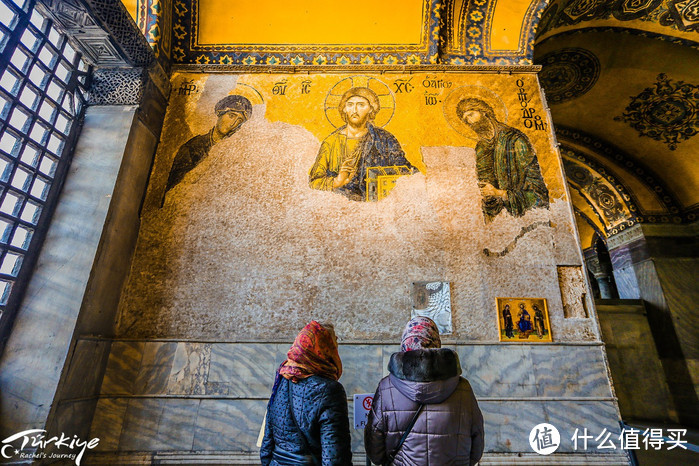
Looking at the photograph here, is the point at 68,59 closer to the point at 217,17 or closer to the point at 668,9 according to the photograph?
the point at 217,17

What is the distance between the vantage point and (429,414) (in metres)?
1.88

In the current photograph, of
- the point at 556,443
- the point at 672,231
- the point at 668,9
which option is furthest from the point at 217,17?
the point at 672,231

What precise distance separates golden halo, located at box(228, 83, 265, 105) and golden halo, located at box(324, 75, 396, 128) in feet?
3.14

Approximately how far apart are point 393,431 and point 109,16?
16.6ft

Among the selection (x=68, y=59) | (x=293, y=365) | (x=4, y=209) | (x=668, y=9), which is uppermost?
(x=668, y=9)

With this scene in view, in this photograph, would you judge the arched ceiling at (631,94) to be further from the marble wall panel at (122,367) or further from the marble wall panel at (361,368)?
the marble wall panel at (122,367)

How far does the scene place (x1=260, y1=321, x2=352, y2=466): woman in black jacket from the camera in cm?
186

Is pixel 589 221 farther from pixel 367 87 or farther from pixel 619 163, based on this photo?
pixel 367 87

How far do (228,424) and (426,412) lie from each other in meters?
2.61

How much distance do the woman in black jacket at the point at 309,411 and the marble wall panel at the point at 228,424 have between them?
5.82ft

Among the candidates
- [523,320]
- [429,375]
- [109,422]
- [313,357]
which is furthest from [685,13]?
[109,422]

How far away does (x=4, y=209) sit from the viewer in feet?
11.0

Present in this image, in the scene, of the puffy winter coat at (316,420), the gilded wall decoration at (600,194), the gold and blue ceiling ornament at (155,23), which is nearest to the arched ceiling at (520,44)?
the gold and blue ceiling ornament at (155,23)

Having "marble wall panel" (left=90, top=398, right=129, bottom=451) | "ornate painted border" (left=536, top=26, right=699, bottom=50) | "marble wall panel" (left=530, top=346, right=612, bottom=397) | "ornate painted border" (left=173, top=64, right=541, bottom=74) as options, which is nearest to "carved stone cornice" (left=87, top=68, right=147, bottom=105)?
"ornate painted border" (left=173, top=64, right=541, bottom=74)
